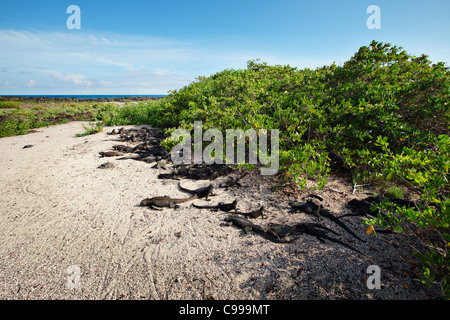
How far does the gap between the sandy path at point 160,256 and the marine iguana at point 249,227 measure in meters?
0.10

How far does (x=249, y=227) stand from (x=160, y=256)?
1211 millimetres

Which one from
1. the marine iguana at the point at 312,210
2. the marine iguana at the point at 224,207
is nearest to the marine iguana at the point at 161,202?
the marine iguana at the point at 224,207

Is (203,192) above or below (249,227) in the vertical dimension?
above

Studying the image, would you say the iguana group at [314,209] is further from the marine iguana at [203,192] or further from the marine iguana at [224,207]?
the marine iguana at [203,192]

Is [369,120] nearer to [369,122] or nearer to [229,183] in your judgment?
[369,122]

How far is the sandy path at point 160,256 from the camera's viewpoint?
2.06 m

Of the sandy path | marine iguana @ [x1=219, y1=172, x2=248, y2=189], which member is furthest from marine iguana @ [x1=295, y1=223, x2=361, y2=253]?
marine iguana @ [x1=219, y1=172, x2=248, y2=189]

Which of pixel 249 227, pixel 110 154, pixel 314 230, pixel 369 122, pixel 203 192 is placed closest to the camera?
pixel 314 230

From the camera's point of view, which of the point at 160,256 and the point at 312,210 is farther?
the point at 312,210

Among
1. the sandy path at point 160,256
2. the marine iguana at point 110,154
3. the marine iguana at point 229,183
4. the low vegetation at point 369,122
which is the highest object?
the low vegetation at point 369,122

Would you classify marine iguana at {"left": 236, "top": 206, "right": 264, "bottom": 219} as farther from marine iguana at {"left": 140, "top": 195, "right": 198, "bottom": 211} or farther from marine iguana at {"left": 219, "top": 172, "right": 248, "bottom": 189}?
marine iguana at {"left": 140, "top": 195, "right": 198, "bottom": 211}

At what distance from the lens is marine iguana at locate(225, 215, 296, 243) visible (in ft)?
8.78

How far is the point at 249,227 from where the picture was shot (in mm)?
2908

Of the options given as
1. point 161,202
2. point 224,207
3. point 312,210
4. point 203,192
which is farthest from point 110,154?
point 312,210
